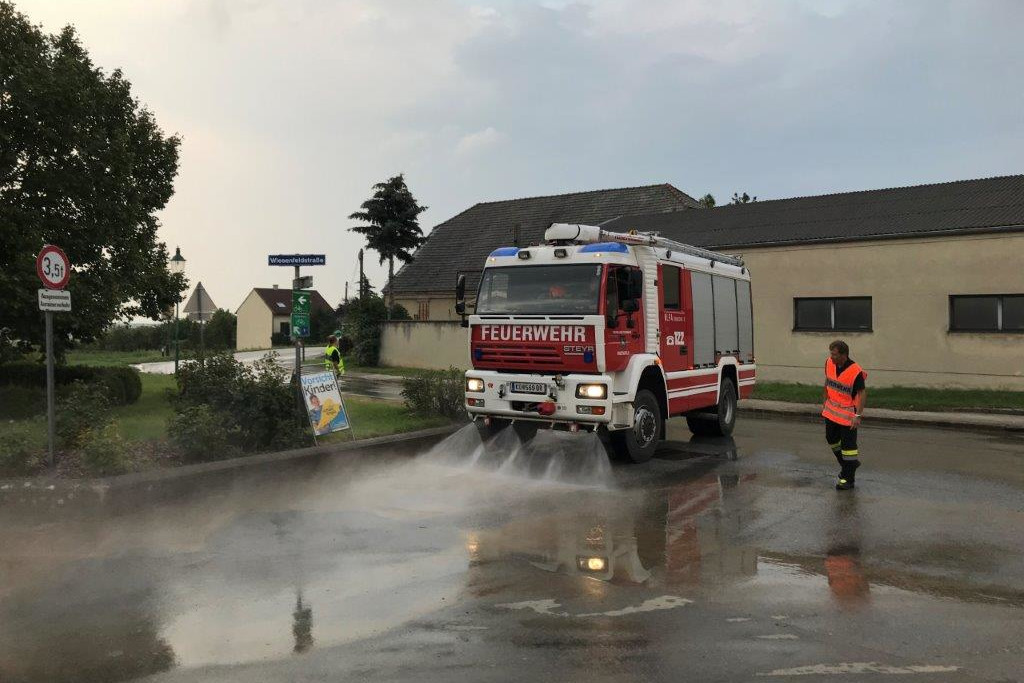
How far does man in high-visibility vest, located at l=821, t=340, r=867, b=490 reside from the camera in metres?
9.38

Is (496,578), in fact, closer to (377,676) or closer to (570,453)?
(377,676)

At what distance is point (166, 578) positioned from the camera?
241 inches

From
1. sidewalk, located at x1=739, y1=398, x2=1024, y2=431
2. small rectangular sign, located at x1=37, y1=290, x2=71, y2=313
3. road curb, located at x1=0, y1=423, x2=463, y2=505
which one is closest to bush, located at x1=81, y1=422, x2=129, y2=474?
road curb, located at x1=0, y1=423, x2=463, y2=505

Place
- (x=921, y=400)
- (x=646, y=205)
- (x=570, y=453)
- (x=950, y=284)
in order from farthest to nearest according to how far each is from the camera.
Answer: (x=646, y=205), (x=950, y=284), (x=921, y=400), (x=570, y=453)

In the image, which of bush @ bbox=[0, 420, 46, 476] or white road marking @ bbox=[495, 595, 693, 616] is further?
bush @ bbox=[0, 420, 46, 476]

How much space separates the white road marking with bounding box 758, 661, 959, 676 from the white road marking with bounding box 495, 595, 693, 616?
1167 mm

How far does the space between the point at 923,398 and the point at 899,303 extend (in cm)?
308

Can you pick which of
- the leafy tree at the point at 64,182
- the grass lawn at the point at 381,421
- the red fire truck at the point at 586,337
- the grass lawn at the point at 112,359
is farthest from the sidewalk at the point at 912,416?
the grass lawn at the point at 112,359

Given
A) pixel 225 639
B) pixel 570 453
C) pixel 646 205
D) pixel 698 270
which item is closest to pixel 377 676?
pixel 225 639

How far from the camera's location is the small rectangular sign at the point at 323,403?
11883 mm

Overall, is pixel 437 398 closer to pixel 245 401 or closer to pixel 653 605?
pixel 245 401

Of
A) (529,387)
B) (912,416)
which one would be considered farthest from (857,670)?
(912,416)

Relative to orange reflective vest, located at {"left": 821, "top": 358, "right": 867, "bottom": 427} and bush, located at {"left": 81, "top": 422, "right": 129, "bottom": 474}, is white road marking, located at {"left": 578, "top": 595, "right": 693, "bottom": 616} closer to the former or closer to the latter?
orange reflective vest, located at {"left": 821, "top": 358, "right": 867, "bottom": 427}

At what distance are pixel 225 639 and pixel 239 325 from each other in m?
91.0
